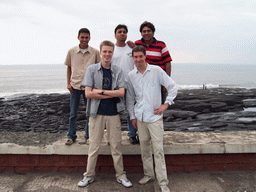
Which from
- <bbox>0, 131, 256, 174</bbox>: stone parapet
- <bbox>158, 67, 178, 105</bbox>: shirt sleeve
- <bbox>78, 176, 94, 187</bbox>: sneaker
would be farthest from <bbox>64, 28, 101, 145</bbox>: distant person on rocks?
<bbox>158, 67, 178, 105</bbox>: shirt sleeve

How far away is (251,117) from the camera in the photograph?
1280cm

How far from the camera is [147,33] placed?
374 centimetres

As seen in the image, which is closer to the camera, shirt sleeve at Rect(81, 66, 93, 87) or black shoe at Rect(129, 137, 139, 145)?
shirt sleeve at Rect(81, 66, 93, 87)

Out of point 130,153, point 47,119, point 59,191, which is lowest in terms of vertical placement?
point 47,119

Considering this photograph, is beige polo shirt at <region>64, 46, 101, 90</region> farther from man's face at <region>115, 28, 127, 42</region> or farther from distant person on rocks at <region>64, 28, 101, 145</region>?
man's face at <region>115, 28, 127, 42</region>

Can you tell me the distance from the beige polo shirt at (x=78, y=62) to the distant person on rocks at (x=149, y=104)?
3.14ft

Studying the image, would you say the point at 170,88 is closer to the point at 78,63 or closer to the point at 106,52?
the point at 106,52

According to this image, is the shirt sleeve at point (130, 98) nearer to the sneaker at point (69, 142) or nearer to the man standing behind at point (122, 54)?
the man standing behind at point (122, 54)

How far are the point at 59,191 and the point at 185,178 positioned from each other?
2075 mm

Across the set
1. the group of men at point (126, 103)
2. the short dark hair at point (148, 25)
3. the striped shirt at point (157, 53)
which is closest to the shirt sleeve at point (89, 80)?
the group of men at point (126, 103)

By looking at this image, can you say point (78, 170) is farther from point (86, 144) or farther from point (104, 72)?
point (104, 72)

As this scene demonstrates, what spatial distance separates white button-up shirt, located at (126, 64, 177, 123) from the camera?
10.8ft

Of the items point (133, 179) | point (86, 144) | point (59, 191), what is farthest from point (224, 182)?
point (59, 191)

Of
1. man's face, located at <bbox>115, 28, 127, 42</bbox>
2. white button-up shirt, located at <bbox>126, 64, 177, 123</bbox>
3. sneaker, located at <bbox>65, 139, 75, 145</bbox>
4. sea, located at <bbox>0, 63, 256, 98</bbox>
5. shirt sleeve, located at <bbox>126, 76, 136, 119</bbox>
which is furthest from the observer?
sea, located at <bbox>0, 63, 256, 98</bbox>
